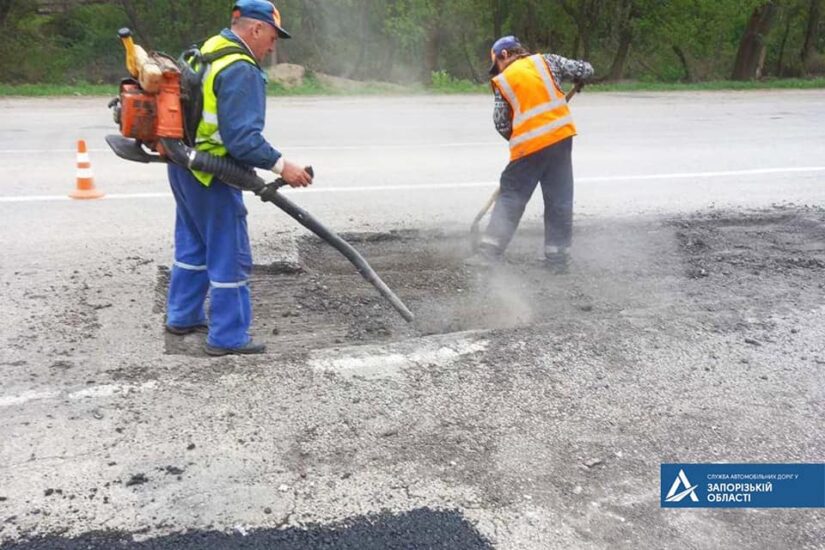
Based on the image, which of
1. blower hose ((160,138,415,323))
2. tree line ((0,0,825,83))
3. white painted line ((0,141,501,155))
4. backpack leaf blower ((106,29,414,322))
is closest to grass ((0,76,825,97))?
tree line ((0,0,825,83))

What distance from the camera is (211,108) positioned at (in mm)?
3645

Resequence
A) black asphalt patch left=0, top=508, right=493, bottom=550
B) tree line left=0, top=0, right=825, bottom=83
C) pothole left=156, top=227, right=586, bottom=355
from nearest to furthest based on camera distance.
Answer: black asphalt patch left=0, top=508, right=493, bottom=550, pothole left=156, top=227, right=586, bottom=355, tree line left=0, top=0, right=825, bottom=83

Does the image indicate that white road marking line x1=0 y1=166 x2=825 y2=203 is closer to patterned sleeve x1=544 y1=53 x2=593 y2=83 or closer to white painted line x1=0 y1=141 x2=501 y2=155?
white painted line x1=0 y1=141 x2=501 y2=155

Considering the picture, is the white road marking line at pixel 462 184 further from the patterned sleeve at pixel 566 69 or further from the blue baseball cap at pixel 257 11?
the blue baseball cap at pixel 257 11

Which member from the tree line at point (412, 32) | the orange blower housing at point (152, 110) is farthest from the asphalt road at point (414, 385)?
the tree line at point (412, 32)

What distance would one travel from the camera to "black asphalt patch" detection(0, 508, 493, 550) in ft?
8.37

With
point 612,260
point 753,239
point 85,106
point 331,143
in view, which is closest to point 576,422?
point 612,260

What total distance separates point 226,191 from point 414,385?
1346 mm

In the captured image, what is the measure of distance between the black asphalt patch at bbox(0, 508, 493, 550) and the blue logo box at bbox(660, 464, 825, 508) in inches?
32.6

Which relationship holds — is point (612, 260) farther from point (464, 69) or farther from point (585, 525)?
point (464, 69)

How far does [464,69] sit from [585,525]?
22.3 metres

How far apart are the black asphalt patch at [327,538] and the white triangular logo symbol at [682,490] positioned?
778 millimetres

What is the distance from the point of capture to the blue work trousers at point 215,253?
389cm

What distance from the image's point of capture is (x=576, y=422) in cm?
338
